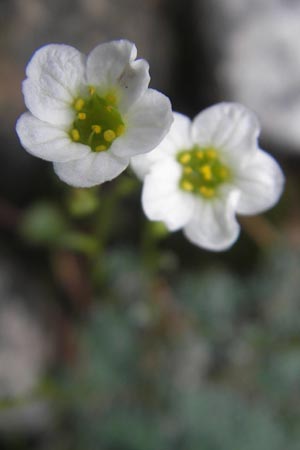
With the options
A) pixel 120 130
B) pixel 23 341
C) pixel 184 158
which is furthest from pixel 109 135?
Answer: pixel 23 341

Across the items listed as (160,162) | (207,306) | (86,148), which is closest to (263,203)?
(160,162)

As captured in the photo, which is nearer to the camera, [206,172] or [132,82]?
[132,82]

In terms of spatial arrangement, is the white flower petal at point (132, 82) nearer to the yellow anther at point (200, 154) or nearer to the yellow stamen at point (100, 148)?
the yellow stamen at point (100, 148)

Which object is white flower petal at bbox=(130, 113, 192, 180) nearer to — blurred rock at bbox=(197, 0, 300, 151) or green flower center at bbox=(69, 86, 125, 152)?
green flower center at bbox=(69, 86, 125, 152)

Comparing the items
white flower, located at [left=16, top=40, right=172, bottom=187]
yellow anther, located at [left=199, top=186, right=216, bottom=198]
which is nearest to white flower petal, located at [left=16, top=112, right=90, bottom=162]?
white flower, located at [left=16, top=40, right=172, bottom=187]

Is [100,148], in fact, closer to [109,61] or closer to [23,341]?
[109,61]

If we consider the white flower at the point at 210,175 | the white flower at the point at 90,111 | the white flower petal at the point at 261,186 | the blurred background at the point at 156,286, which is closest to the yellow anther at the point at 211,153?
the white flower at the point at 210,175

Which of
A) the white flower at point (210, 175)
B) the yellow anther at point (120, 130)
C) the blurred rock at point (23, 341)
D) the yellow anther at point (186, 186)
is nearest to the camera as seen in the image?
the yellow anther at point (120, 130)
